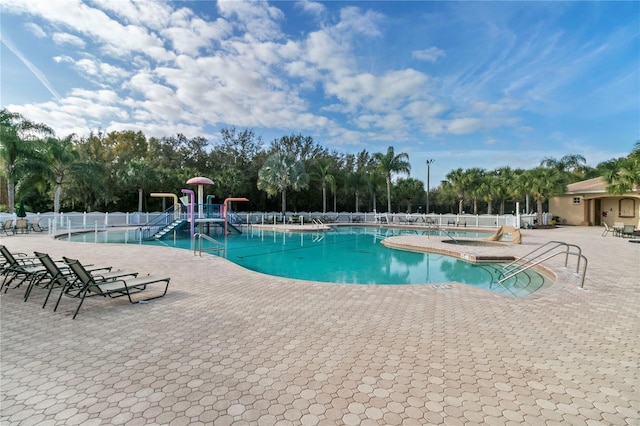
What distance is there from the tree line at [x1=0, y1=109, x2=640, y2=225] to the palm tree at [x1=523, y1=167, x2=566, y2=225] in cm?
7

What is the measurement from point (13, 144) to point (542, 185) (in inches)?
1337

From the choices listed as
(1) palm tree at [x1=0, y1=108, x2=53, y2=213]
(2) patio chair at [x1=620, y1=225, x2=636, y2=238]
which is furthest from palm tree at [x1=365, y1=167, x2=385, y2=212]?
(1) palm tree at [x1=0, y1=108, x2=53, y2=213]

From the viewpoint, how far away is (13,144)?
63.0 ft

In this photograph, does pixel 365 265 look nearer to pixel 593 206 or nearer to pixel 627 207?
pixel 593 206

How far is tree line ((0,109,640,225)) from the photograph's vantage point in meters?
20.3

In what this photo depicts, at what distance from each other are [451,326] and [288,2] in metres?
14.9

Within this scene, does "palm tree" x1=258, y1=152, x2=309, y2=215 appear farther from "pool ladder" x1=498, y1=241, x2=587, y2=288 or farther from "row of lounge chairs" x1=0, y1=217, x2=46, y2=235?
"pool ladder" x1=498, y1=241, x2=587, y2=288

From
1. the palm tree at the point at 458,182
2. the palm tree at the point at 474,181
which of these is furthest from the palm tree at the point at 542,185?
the palm tree at the point at 458,182

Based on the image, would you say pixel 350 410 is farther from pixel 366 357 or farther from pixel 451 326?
pixel 451 326

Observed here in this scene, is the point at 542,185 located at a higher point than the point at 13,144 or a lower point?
lower

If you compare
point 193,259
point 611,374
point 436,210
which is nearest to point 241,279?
point 193,259

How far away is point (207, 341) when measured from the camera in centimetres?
386

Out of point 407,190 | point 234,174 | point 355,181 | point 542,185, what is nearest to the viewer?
point 542,185

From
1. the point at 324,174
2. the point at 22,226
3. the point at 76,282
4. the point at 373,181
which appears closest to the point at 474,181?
the point at 373,181
